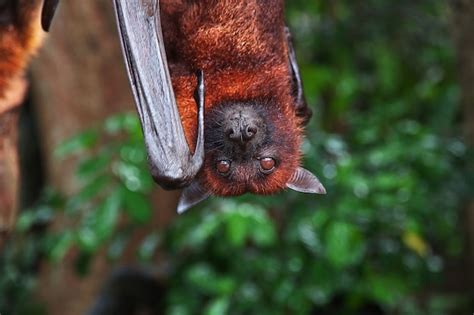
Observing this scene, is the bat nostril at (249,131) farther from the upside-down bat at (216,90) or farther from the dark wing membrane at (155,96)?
the dark wing membrane at (155,96)

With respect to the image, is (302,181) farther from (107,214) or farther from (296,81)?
(107,214)

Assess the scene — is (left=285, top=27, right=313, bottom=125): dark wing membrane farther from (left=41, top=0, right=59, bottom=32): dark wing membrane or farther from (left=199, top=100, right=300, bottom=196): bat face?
(left=41, top=0, right=59, bottom=32): dark wing membrane

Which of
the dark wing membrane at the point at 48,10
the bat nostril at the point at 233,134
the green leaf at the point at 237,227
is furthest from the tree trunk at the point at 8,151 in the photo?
the bat nostril at the point at 233,134

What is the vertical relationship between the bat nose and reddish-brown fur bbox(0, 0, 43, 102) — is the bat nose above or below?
above

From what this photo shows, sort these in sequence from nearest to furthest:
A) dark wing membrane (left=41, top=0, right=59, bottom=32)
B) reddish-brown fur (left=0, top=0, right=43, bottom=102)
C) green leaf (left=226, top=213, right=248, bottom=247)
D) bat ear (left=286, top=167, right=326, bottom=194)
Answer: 1. bat ear (left=286, top=167, right=326, bottom=194)
2. dark wing membrane (left=41, top=0, right=59, bottom=32)
3. reddish-brown fur (left=0, top=0, right=43, bottom=102)
4. green leaf (left=226, top=213, right=248, bottom=247)

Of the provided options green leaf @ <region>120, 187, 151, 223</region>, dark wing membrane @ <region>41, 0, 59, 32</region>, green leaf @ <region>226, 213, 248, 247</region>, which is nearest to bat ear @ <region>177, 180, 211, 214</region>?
dark wing membrane @ <region>41, 0, 59, 32</region>

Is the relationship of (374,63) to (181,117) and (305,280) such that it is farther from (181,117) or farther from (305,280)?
(181,117)

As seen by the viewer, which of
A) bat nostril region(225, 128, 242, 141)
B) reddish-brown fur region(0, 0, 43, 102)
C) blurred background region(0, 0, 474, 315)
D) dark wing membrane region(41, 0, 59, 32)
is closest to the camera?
bat nostril region(225, 128, 242, 141)
